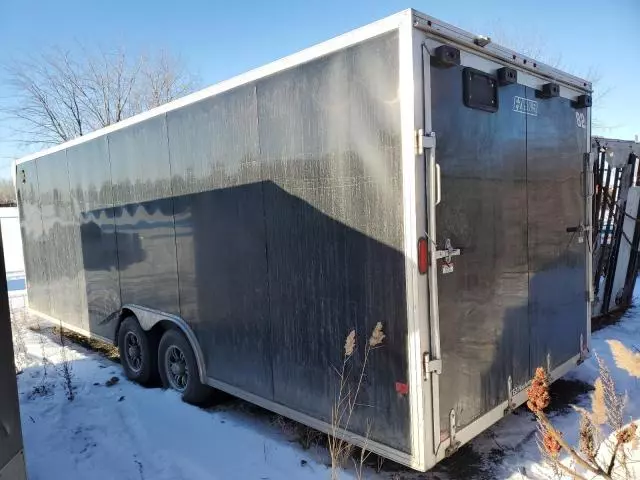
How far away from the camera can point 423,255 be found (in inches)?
108

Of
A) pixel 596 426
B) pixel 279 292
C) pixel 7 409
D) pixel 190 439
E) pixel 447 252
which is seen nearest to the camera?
pixel 596 426

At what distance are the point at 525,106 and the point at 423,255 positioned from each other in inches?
66.2

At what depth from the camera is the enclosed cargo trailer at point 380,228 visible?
9.14 ft

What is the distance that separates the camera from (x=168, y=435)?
3.97 meters

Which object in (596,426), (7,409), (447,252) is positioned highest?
(447,252)

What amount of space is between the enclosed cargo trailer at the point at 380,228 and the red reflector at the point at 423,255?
0.4 inches

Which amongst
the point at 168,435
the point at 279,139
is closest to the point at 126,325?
the point at 168,435

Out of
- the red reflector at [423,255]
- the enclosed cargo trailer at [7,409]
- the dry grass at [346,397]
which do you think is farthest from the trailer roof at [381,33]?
the enclosed cargo trailer at [7,409]

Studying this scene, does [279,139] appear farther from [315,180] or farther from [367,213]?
[367,213]

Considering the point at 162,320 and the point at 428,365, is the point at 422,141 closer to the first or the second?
the point at 428,365

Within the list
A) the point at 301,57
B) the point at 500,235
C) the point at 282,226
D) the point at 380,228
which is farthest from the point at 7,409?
the point at 500,235

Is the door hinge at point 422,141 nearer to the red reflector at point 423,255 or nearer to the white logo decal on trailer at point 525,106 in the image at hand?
the red reflector at point 423,255

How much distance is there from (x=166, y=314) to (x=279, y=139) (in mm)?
2326

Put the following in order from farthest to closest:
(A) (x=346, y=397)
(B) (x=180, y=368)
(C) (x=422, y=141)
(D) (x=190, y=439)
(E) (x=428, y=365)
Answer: (B) (x=180, y=368) → (D) (x=190, y=439) → (A) (x=346, y=397) → (E) (x=428, y=365) → (C) (x=422, y=141)
